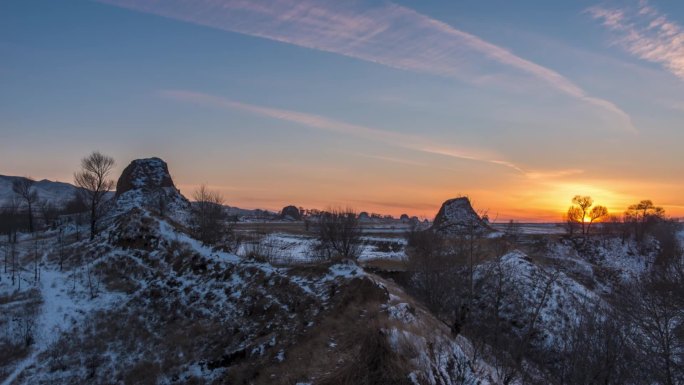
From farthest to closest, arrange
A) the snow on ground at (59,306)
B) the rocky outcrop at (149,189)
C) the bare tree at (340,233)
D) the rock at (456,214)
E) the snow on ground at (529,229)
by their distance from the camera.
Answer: the snow on ground at (529,229) < the rock at (456,214) < the rocky outcrop at (149,189) < the bare tree at (340,233) < the snow on ground at (59,306)

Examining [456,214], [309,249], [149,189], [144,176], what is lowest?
[309,249]

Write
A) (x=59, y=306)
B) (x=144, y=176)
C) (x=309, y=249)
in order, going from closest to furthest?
(x=59, y=306), (x=309, y=249), (x=144, y=176)

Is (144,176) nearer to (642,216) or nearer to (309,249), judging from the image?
(309,249)

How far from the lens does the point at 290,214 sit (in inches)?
6718

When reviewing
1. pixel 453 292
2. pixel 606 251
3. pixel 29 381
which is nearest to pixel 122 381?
pixel 29 381

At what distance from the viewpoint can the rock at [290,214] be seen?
166 meters

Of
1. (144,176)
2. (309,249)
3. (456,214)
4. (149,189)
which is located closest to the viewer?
(309,249)

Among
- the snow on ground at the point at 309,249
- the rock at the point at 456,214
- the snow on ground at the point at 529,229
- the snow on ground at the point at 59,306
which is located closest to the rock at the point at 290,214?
the snow on ground at the point at 529,229

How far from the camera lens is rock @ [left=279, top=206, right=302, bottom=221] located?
16625cm

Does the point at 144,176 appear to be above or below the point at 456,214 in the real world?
above

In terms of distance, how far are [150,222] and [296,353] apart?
69.5ft

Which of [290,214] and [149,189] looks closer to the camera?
[149,189]

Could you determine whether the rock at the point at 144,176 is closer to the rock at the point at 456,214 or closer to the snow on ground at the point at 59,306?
the snow on ground at the point at 59,306

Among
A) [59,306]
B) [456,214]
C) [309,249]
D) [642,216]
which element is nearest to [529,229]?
[642,216]
